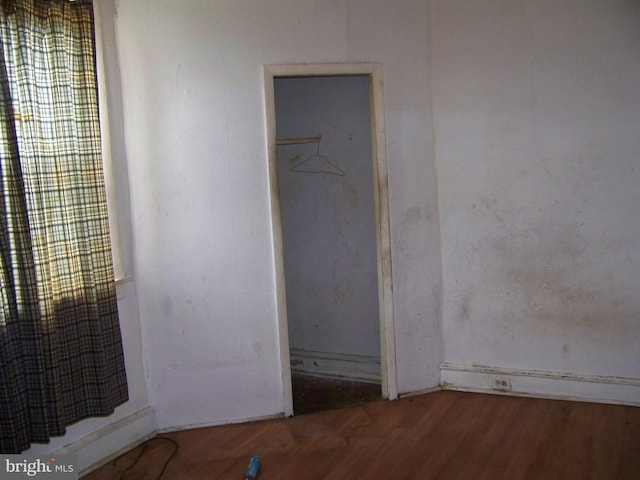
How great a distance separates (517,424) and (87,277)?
8.12 feet

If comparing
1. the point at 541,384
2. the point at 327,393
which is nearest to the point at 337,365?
the point at 327,393

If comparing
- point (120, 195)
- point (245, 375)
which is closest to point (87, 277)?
point (120, 195)

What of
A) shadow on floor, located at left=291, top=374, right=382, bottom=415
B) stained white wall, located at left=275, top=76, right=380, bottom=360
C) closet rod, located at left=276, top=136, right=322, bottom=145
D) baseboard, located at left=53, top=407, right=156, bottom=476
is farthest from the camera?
stained white wall, located at left=275, top=76, right=380, bottom=360

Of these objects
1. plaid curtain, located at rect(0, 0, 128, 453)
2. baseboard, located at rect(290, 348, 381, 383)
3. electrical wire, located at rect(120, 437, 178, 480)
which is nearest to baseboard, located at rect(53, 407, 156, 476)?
electrical wire, located at rect(120, 437, 178, 480)

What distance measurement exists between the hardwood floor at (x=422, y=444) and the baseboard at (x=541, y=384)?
0.07m

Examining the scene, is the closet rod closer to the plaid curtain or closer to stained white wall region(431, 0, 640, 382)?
stained white wall region(431, 0, 640, 382)

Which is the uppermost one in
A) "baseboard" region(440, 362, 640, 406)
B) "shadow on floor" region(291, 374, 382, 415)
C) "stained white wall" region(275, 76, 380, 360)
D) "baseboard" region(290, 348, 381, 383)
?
"stained white wall" region(275, 76, 380, 360)

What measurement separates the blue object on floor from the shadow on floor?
78 centimetres

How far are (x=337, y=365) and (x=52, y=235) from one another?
2.49m

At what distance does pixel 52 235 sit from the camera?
2939 millimetres

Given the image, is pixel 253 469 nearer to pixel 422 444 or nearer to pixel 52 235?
pixel 422 444

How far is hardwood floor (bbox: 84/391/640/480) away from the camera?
3.06 meters

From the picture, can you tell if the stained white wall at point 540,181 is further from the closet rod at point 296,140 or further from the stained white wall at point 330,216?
the closet rod at point 296,140

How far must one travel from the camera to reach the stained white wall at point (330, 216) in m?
4.55
